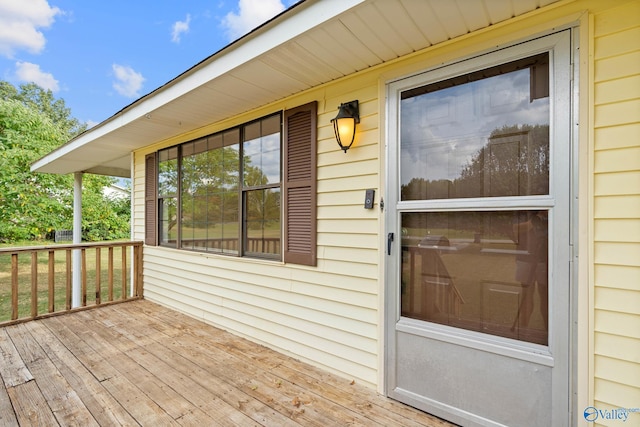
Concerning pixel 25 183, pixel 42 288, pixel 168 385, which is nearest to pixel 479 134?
pixel 168 385

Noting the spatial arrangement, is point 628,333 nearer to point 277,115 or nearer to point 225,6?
point 277,115

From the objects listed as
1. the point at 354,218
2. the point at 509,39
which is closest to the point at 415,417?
the point at 354,218

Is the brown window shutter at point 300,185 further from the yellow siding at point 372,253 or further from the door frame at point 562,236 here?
the door frame at point 562,236

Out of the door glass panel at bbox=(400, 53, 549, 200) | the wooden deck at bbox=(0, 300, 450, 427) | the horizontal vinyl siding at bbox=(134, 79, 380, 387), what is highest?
the door glass panel at bbox=(400, 53, 549, 200)

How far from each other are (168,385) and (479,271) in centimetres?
240

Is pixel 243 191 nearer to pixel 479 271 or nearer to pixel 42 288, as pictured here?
pixel 479 271

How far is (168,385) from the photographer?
2.32 meters

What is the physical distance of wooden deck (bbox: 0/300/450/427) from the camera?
1.94 meters

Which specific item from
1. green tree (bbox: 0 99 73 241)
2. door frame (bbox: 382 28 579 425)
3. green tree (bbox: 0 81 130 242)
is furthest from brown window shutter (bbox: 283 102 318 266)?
green tree (bbox: 0 99 73 241)

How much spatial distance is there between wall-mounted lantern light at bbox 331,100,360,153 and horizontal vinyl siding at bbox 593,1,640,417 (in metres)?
1.41

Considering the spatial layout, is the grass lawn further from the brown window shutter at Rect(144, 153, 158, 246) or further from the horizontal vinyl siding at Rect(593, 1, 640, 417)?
the horizontal vinyl siding at Rect(593, 1, 640, 417)

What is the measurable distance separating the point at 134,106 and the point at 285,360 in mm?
3101

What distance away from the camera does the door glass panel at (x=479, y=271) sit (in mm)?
1674

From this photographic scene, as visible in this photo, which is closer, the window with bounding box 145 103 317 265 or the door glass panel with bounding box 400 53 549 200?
the door glass panel with bounding box 400 53 549 200
